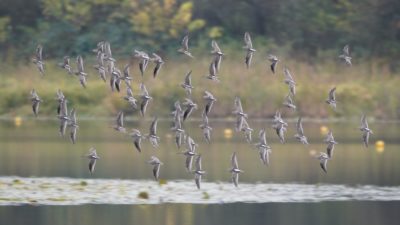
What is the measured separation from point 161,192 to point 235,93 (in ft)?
53.3

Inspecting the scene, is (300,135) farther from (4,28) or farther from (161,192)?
(4,28)

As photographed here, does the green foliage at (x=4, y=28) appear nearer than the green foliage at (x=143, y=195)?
No

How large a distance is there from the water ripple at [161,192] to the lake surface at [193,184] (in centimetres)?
1

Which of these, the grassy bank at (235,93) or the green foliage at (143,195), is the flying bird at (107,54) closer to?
the green foliage at (143,195)

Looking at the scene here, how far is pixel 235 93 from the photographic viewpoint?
37500mm

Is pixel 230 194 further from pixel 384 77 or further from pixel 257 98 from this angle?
pixel 384 77

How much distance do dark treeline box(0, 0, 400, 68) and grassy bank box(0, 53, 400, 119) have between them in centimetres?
492

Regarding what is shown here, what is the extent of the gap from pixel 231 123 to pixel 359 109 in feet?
12.2

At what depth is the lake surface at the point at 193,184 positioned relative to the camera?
63.1 feet

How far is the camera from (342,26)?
150ft

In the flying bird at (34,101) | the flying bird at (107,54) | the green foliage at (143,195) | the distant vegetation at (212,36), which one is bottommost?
the green foliage at (143,195)

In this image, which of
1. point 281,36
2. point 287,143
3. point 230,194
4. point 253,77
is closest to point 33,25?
point 281,36

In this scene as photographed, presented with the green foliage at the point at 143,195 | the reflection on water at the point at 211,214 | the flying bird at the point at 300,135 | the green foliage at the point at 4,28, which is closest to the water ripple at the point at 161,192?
the green foliage at the point at 143,195

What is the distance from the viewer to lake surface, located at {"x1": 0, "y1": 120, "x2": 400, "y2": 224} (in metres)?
19.2
